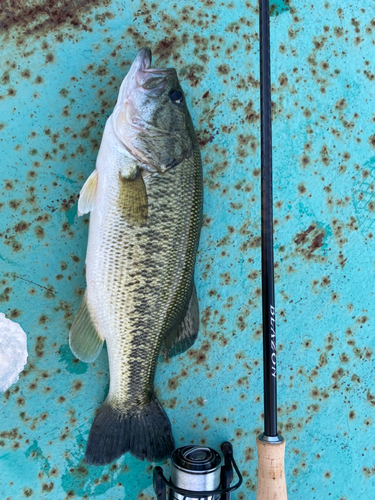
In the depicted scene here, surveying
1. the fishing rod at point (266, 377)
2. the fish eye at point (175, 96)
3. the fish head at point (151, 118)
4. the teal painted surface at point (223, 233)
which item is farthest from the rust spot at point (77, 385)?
the fish eye at point (175, 96)

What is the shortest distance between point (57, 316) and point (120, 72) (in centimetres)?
93

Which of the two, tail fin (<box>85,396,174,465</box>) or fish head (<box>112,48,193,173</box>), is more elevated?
fish head (<box>112,48,193,173</box>)

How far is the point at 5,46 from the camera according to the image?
4.62 feet

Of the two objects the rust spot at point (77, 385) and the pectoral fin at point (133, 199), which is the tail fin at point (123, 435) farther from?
the pectoral fin at point (133, 199)

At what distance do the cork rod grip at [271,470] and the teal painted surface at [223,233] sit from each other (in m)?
0.30

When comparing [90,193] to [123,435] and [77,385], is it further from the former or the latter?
[123,435]

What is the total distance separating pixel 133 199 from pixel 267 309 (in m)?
0.57

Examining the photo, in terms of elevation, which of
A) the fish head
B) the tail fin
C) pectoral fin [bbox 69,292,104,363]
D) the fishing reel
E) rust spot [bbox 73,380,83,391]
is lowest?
the fishing reel

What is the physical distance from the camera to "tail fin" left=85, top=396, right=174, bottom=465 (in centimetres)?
137

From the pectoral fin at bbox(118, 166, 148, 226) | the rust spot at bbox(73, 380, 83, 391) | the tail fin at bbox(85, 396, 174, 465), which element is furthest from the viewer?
the rust spot at bbox(73, 380, 83, 391)

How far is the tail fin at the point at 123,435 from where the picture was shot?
1.37 m

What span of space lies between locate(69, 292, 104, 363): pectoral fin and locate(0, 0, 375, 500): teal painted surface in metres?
0.11

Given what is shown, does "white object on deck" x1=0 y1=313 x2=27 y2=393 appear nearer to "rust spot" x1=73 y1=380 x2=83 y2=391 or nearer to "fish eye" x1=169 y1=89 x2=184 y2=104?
"rust spot" x1=73 y1=380 x2=83 y2=391

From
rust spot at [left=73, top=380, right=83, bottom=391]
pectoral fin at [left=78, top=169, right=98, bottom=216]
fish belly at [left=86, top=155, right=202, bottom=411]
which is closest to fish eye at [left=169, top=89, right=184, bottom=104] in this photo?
fish belly at [left=86, top=155, right=202, bottom=411]
